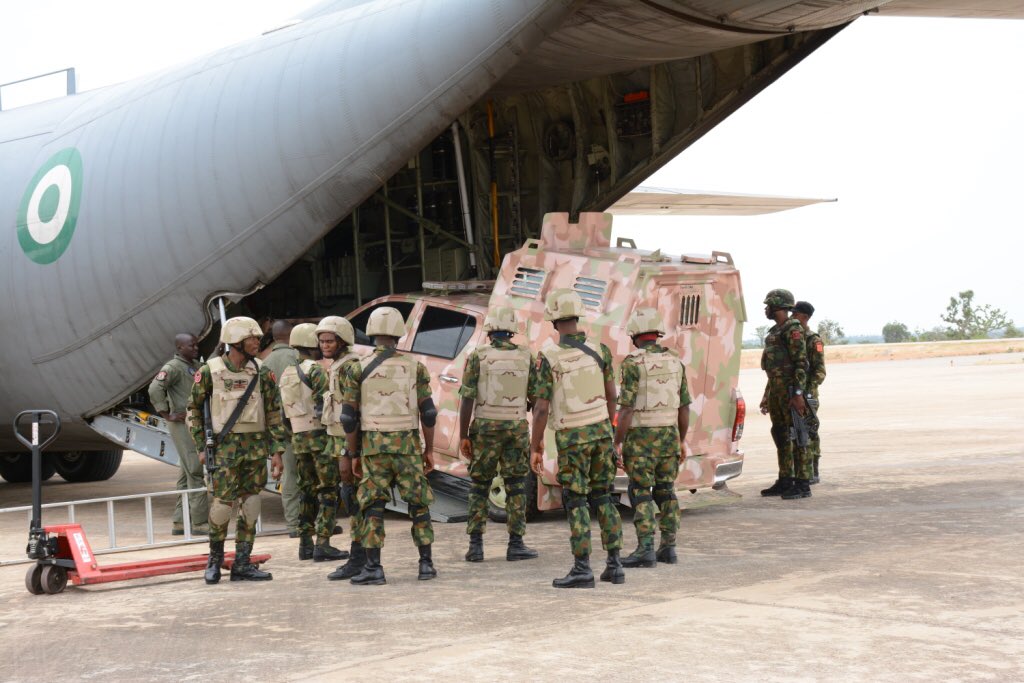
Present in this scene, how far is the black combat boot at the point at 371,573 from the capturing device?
27.5 feet

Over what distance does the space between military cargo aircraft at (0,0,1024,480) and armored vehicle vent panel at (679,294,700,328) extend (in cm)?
240

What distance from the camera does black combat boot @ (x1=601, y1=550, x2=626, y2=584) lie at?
8.11 metres

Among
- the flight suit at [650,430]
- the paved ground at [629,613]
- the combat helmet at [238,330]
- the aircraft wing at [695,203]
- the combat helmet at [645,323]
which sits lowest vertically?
the paved ground at [629,613]

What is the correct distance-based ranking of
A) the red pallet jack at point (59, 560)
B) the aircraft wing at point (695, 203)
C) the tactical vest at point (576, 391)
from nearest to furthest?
the tactical vest at point (576, 391) < the red pallet jack at point (59, 560) < the aircraft wing at point (695, 203)

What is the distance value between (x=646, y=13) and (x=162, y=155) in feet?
16.2

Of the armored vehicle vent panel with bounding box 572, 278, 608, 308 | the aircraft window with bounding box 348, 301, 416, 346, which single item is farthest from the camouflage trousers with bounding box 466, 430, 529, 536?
the aircraft window with bounding box 348, 301, 416, 346

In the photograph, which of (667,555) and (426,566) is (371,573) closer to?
(426,566)

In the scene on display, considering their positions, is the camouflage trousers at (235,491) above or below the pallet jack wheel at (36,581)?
above

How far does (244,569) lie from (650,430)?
312 cm

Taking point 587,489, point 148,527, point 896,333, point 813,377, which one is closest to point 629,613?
point 587,489

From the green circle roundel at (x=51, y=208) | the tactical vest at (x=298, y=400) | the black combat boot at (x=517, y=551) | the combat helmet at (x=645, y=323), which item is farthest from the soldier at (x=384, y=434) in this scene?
the green circle roundel at (x=51, y=208)

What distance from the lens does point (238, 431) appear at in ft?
28.1

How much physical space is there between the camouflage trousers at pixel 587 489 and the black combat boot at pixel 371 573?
4.56ft

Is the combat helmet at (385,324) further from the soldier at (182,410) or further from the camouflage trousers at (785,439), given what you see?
the camouflage trousers at (785,439)
